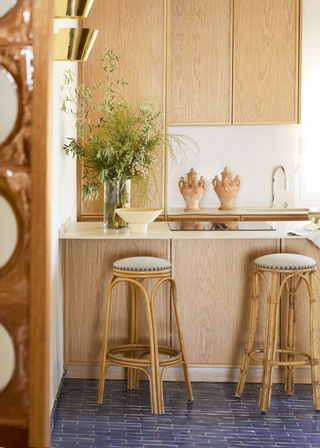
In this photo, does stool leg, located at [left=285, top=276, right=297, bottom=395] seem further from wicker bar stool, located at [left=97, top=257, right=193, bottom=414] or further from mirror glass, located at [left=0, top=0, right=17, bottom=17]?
mirror glass, located at [left=0, top=0, right=17, bottom=17]

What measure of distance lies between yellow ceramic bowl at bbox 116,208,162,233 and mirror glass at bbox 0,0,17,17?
82.6 inches

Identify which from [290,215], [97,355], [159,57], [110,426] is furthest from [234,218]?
[110,426]

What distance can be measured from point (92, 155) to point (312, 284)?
1562mm

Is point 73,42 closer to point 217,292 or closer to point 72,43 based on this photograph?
point 72,43

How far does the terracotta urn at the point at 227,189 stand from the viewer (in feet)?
15.5

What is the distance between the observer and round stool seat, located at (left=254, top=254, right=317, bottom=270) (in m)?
2.54

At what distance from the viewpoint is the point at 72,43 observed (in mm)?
2152

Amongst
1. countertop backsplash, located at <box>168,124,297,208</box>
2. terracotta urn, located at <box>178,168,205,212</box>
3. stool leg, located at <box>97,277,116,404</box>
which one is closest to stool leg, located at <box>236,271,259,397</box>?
stool leg, located at <box>97,277,116,404</box>

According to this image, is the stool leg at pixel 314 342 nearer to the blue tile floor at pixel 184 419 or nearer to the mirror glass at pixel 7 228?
the blue tile floor at pixel 184 419

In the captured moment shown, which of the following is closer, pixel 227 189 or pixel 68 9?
pixel 68 9

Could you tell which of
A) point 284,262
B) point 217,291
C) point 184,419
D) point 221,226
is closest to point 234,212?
point 221,226

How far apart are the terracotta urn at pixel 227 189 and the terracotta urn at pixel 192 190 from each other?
19 centimetres

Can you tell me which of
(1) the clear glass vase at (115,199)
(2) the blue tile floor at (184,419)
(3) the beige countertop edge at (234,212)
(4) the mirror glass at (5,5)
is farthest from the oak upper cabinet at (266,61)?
(4) the mirror glass at (5,5)

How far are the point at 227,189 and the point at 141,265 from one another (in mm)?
2374
